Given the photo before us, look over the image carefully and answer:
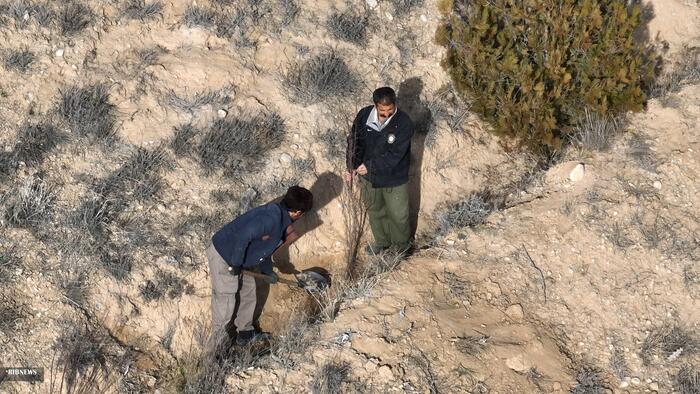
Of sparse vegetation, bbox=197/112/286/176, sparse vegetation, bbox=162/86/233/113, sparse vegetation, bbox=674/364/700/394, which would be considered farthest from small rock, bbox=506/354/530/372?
sparse vegetation, bbox=162/86/233/113

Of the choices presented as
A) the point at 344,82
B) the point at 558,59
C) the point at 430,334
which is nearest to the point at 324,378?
the point at 430,334

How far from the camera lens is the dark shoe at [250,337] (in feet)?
19.4

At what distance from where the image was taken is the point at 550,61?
22.2 feet

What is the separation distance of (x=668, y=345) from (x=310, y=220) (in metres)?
3.19

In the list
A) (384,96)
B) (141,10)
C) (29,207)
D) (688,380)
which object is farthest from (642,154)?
(29,207)

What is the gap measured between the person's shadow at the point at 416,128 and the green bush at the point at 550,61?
0.58 metres

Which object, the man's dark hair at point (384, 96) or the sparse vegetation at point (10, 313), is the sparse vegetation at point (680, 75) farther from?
the sparse vegetation at point (10, 313)

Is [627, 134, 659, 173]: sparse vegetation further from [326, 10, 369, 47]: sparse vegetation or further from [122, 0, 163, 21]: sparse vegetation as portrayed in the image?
[122, 0, 163, 21]: sparse vegetation

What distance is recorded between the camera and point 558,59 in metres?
6.74

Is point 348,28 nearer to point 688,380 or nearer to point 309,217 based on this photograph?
point 309,217

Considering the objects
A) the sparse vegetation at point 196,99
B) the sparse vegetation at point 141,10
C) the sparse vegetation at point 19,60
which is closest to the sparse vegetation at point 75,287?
the sparse vegetation at point 196,99

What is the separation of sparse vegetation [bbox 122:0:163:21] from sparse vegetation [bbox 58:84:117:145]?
941 millimetres

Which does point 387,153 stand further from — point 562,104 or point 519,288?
point 562,104

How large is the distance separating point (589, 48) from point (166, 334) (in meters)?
4.60
